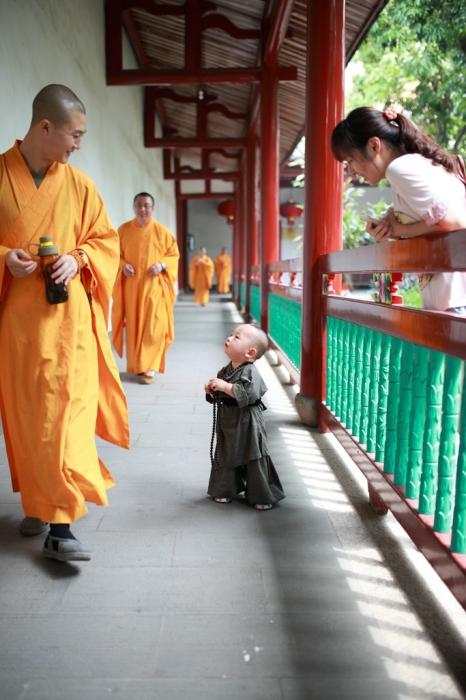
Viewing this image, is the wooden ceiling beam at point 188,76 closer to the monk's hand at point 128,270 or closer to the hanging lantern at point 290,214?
the monk's hand at point 128,270

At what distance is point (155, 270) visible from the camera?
206 inches

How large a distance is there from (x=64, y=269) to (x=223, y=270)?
21024mm

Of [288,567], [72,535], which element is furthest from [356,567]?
[72,535]

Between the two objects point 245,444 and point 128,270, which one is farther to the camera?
point 128,270

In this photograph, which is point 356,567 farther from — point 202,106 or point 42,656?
point 202,106

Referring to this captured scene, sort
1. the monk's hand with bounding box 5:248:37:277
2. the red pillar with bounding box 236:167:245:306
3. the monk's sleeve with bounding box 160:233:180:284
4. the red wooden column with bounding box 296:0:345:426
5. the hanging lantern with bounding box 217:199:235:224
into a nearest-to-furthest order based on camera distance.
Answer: the monk's hand with bounding box 5:248:37:277 → the red wooden column with bounding box 296:0:345:426 → the monk's sleeve with bounding box 160:233:180:284 → the red pillar with bounding box 236:167:245:306 → the hanging lantern with bounding box 217:199:235:224

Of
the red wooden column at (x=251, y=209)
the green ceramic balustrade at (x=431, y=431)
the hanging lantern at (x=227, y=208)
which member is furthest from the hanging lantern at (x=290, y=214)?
the green ceramic balustrade at (x=431, y=431)

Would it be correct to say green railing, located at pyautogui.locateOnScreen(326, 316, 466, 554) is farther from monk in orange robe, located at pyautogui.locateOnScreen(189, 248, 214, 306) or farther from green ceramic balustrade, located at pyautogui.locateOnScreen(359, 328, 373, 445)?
monk in orange robe, located at pyautogui.locateOnScreen(189, 248, 214, 306)

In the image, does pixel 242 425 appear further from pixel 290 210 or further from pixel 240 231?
pixel 290 210

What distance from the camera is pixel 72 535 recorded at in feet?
6.70

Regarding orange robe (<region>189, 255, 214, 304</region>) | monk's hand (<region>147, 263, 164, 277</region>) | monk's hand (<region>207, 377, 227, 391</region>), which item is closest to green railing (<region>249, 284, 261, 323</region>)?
monk's hand (<region>147, 263, 164, 277</region>)

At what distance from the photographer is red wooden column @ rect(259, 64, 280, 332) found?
7586 mm

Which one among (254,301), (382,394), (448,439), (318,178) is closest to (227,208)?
(254,301)

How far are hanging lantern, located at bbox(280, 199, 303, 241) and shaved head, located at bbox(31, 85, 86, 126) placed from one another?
64.1ft
